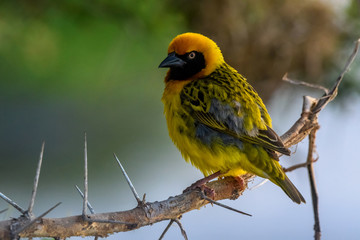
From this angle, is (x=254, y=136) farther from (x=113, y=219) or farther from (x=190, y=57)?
(x=113, y=219)

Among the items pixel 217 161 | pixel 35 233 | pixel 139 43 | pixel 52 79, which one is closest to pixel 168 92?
pixel 217 161

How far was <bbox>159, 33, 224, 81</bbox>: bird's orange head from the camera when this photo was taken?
1830mm

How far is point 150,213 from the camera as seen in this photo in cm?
129

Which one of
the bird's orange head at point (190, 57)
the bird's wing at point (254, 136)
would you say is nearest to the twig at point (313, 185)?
the bird's wing at point (254, 136)

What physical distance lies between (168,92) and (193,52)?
176mm

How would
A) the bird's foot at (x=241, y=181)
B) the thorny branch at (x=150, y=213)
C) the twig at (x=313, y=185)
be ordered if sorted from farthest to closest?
the bird's foot at (x=241, y=181), the twig at (x=313, y=185), the thorny branch at (x=150, y=213)

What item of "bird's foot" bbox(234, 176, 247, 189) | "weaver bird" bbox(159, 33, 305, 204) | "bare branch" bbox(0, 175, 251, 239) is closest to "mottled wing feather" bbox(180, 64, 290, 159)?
"weaver bird" bbox(159, 33, 305, 204)

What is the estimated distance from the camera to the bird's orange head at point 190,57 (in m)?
1.83

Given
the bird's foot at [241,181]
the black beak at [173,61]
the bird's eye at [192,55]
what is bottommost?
the bird's foot at [241,181]

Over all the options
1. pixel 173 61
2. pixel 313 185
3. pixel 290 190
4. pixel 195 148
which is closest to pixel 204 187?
pixel 195 148

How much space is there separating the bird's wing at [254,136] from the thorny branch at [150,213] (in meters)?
0.14

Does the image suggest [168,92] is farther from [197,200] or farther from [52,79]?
[52,79]

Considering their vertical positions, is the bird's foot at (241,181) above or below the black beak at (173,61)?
below

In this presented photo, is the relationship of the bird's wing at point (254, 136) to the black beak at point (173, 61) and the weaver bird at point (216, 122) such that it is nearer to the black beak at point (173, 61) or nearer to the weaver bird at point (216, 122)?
the weaver bird at point (216, 122)
